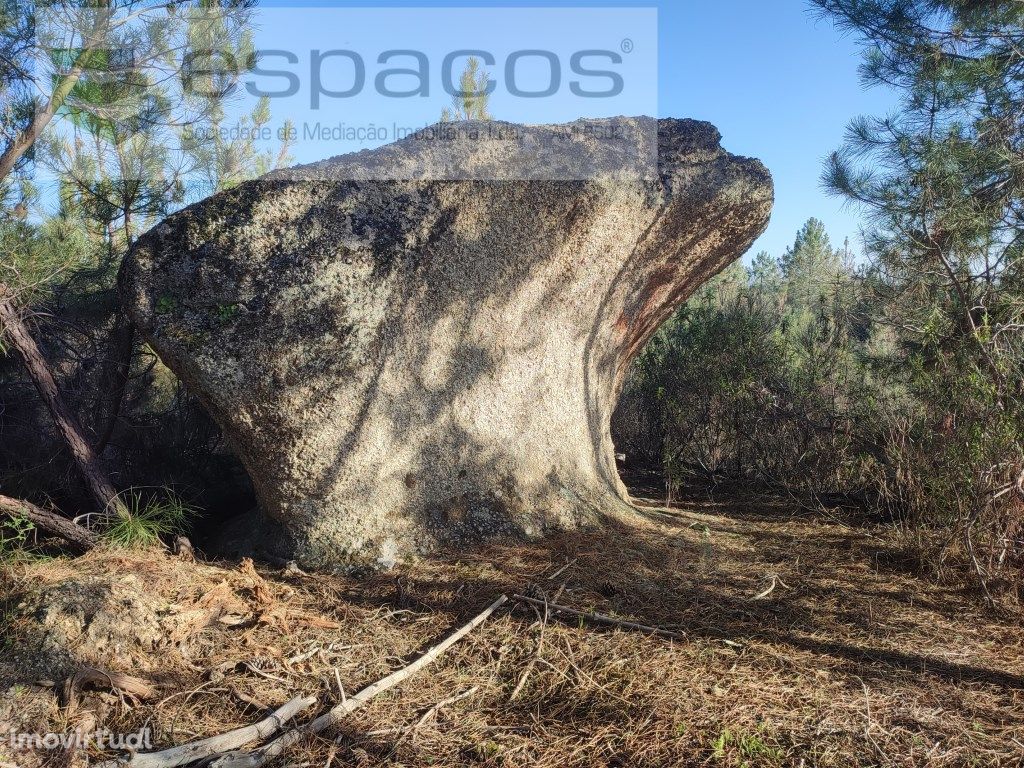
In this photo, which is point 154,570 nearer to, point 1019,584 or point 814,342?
point 1019,584

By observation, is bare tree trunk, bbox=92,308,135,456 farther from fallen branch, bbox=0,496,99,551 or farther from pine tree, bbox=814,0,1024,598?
pine tree, bbox=814,0,1024,598

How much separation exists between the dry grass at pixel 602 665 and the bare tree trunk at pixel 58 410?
50 cm

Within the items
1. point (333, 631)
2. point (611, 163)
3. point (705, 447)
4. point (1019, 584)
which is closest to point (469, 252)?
point (611, 163)

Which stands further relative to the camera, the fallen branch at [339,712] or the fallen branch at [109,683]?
the fallen branch at [109,683]

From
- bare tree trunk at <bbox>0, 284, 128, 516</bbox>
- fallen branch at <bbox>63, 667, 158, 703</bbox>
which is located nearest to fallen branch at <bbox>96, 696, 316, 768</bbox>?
fallen branch at <bbox>63, 667, 158, 703</bbox>

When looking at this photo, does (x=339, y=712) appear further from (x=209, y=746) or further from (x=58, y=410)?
(x=58, y=410)

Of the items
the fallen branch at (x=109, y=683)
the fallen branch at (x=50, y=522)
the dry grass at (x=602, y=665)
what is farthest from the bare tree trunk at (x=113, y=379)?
the fallen branch at (x=109, y=683)

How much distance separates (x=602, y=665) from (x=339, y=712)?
102 centimetres

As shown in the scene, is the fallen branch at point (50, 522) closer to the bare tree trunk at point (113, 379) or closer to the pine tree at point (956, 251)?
the bare tree trunk at point (113, 379)

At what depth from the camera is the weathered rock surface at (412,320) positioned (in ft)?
12.0

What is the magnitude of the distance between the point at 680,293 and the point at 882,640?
299 centimetres

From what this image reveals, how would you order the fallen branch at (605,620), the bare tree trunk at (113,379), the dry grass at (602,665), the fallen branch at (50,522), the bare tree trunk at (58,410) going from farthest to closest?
1. the bare tree trunk at (113,379)
2. the bare tree trunk at (58,410)
3. the fallen branch at (50,522)
4. the fallen branch at (605,620)
5. the dry grass at (602,665)

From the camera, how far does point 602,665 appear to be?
291cm

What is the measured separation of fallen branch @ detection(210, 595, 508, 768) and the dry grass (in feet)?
0.14
